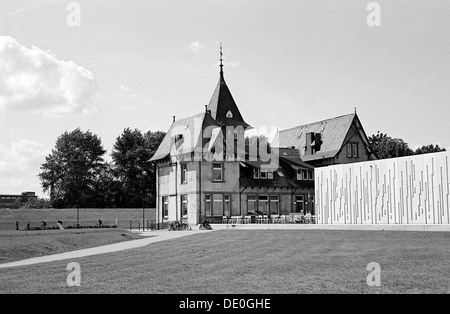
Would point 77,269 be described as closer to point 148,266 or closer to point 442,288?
point 148,266

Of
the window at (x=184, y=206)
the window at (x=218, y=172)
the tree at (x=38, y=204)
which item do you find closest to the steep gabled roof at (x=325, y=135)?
the window at (x=218, y=172)

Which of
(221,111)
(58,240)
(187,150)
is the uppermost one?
(221,111)

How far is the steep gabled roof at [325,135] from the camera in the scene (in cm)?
5609

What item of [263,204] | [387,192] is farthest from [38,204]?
[387,192]

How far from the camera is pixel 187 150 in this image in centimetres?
5159

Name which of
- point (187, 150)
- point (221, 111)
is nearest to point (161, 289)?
point (187, 150)

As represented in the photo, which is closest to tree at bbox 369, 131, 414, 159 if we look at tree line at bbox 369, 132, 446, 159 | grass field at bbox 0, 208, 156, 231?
tree line at bbox 369, 132, 446, 159

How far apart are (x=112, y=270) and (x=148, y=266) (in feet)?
3.34

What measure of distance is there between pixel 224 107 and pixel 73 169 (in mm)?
30721

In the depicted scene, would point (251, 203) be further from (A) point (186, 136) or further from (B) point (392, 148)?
(B) point (392, 148)

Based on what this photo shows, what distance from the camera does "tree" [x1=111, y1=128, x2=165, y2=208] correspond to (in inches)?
3263
